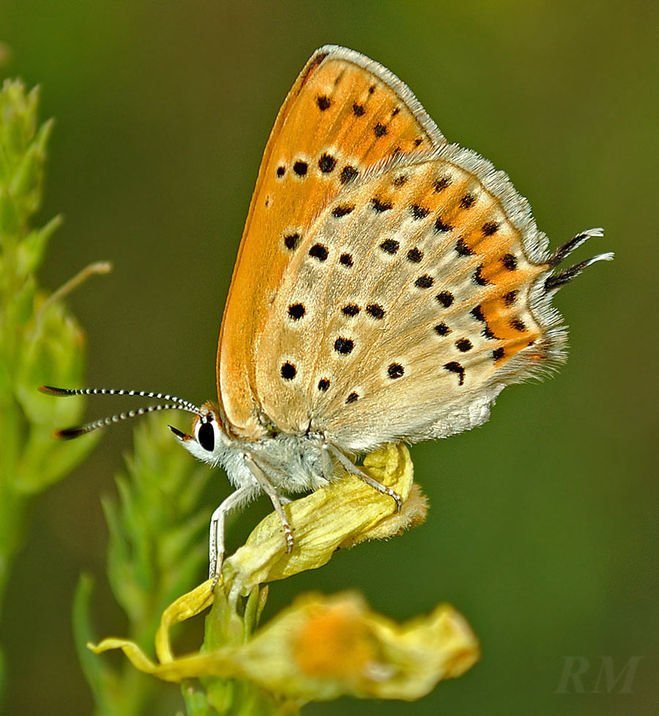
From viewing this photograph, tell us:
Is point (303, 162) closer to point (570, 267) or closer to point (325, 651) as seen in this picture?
point (570, 267)

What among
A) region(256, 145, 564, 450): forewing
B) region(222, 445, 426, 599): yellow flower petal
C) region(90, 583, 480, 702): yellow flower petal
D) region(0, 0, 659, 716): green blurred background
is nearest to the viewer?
region(90, 583, 480, 702): yellow flower petal

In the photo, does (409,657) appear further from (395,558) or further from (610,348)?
(610,348)

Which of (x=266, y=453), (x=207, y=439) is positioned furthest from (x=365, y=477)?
(x=207, y=439)

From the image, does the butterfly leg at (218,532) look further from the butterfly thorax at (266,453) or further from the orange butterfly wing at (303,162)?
the orange butterfly wing at (303,162)

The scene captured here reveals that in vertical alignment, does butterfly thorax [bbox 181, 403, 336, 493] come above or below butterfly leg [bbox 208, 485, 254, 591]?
above

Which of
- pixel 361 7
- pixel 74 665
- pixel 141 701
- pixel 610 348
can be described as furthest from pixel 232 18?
pixel 141 701

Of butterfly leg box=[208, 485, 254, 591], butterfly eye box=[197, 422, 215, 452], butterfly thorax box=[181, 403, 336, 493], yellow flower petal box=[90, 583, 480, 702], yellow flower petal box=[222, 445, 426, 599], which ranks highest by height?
butterfly eye box=[197, 422, 215, 452]

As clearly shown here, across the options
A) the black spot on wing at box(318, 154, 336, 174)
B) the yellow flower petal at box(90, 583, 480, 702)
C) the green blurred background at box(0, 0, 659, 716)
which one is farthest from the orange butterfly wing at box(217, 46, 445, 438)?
the green blurred background at box(0, 0, 659, 716)

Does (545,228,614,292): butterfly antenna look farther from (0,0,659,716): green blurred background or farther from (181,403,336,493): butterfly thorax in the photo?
(0,0,659,716): green blurred background
